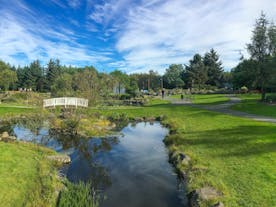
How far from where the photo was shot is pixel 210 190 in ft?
21.5

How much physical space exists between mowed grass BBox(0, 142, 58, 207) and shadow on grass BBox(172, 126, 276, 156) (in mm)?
5820

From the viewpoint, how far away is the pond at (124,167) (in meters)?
7.16

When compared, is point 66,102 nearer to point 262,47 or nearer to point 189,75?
point 262,47

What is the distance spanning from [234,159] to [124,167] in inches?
153

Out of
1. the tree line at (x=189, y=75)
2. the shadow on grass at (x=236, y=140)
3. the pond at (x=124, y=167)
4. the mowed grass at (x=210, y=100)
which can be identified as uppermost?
the tree line at (x=189, y=75)

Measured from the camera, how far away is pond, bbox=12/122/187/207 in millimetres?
7160

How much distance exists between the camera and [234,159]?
880 centimetres

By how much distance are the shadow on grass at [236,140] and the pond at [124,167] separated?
1670 mm

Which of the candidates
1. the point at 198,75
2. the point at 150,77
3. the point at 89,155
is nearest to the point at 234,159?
the point at 89,155

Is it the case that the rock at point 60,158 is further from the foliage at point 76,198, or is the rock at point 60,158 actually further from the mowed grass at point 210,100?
the mowed grass at point 210,100

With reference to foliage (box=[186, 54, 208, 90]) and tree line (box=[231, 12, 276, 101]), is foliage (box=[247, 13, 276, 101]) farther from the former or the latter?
foliage (box=[186, 54, 208, 90])

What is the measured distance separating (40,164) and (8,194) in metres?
2.57

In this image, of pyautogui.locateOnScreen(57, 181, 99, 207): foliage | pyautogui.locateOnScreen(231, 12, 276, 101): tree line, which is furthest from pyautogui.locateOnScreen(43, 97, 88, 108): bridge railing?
pyautogui.locateOnScreen(231, 12, 276, 101): tree line

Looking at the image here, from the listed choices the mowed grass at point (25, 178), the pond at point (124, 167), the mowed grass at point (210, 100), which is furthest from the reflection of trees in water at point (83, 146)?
A: the mowed grass at point (210, 100)
